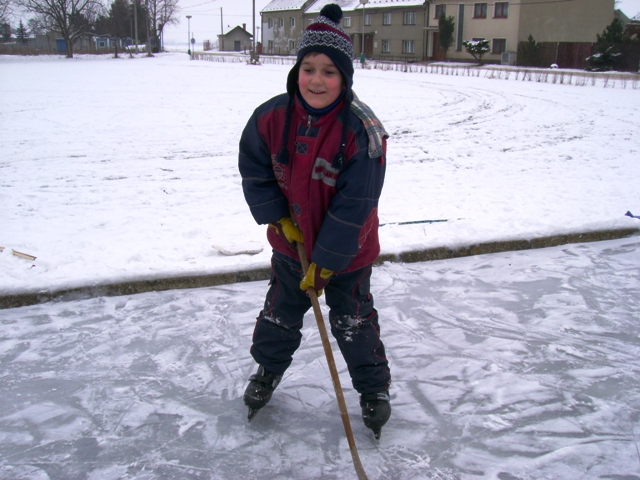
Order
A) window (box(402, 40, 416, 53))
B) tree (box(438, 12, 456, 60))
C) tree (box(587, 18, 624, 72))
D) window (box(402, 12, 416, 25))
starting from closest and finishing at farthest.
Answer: tree (box(587, 18, 624, 72)) < tree (box(438, 12, 456, 60)) < window (box(402, 12, 416, 25)) < window (box(402, 40, 416, 53))

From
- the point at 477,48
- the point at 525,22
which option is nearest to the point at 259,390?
the point at 477,48

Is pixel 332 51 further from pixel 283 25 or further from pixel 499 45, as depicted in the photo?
pixel 283 25

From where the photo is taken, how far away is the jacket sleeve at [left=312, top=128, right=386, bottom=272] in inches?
84.3

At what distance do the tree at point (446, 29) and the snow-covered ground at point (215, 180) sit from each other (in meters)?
28.9

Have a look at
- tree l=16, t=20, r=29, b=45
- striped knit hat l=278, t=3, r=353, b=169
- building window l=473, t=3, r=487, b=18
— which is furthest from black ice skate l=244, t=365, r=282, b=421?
tree l=16, t=20, r=29, b=45

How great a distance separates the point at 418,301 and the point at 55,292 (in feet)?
7.52

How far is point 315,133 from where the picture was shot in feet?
7.24

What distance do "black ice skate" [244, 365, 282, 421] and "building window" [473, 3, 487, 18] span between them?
140ft

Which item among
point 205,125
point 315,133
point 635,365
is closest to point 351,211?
point 315,133

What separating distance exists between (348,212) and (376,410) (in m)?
0.89

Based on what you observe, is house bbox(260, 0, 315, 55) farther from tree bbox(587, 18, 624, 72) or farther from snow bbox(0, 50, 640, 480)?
snow bbox(0, 50, 640, 480)

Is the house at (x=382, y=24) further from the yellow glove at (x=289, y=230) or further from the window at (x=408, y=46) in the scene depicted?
the yellow glove at (x=289, y=230)

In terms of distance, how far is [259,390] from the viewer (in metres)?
2.54

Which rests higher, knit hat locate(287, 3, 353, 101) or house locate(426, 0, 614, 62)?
house locate(426, 0, 614, 62)
